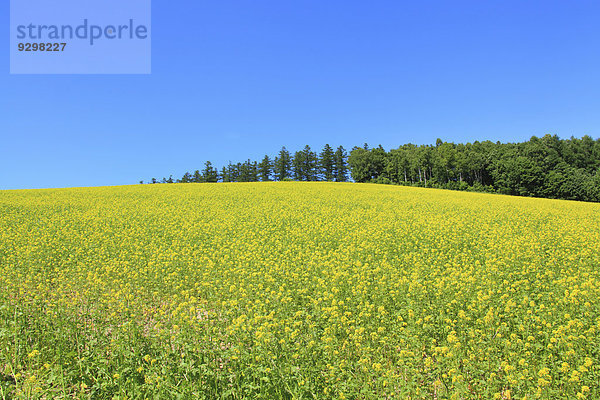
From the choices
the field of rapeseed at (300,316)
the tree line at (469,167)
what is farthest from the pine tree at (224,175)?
the field of rapeseed at (300,316)

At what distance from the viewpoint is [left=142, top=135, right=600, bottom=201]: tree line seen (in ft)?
213

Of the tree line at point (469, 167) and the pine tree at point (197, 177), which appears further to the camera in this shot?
the pine tree at point (197, 177)

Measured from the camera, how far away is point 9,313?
634 cm

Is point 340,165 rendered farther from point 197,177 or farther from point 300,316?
point 300,316

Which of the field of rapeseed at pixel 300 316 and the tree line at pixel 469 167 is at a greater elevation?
the tree line at pixel 469 167

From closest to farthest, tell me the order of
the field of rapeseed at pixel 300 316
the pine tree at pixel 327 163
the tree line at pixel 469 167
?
the field of rapeseed at pixel 300 316, the tree line at pixel 469 167, the pine tree at pixel 327 163

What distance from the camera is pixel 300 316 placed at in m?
6.52

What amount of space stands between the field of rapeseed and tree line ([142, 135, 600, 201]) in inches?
2356

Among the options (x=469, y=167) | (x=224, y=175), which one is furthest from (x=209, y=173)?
(x=469, y=167)

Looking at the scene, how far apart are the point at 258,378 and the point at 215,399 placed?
0.65m

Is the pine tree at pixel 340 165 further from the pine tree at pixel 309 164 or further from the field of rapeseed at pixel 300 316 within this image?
the field of rapeseed at pixel 300 316

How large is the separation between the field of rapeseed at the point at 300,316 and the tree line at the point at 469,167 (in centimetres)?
5985

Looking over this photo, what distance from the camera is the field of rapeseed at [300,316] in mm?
4415

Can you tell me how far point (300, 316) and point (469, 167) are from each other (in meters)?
78.8
